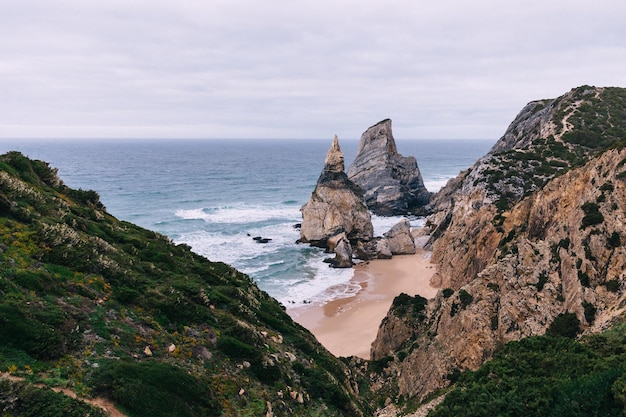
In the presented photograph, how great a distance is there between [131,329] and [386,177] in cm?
7506

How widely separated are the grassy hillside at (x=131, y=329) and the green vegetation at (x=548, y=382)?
4.80 m

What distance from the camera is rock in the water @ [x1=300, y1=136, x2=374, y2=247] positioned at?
2366 inches

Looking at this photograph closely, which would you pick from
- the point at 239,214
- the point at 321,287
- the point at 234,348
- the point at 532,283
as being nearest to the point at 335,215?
the point at 321,287

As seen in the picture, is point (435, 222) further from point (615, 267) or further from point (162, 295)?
point (162, 295)

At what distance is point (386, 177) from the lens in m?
84.2

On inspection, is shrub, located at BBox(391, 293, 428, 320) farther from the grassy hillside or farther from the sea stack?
the sea stack

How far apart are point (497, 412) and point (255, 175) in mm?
131073

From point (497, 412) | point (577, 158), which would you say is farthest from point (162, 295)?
point (577, 158)

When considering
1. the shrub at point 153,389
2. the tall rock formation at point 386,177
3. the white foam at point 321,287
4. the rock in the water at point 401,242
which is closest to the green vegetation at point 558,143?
the rock in the water at point 401,242

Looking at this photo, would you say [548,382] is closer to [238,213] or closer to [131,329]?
[131,329]

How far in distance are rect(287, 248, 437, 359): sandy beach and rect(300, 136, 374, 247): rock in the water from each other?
7.75 metres

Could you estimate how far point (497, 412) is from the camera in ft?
38.0

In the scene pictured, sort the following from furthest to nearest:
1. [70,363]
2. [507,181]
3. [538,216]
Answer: [507,181], [538,216], [70,363]

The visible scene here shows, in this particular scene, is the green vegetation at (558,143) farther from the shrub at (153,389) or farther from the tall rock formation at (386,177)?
the shrub at (153,389)
